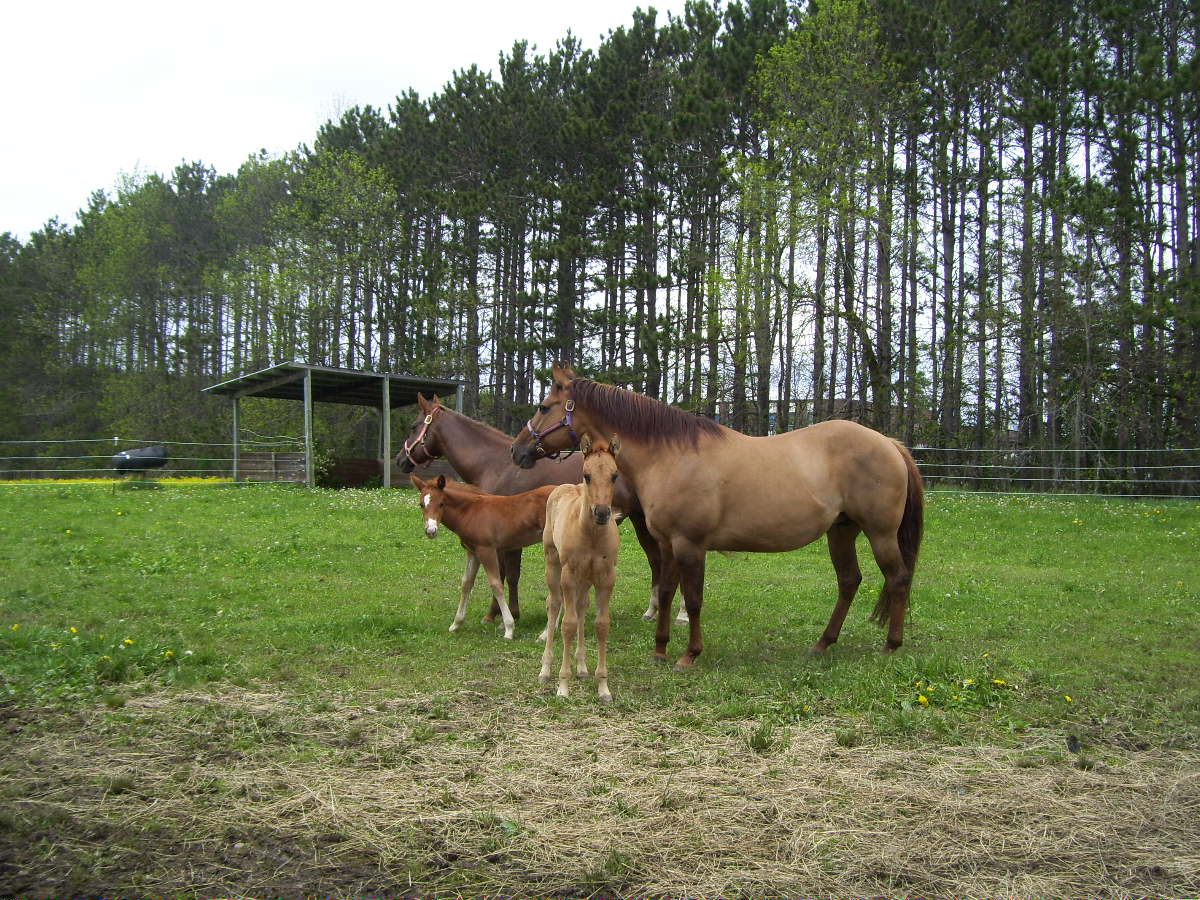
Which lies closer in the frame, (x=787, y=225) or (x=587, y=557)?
(x=587, y=557)

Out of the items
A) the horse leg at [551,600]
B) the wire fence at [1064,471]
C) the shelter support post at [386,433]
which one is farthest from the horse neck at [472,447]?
the wire fence at [1064,471]

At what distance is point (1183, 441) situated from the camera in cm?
2064

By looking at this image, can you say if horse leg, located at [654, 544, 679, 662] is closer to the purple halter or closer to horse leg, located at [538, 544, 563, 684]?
horse leg, located at [538, 544, 563, 684]

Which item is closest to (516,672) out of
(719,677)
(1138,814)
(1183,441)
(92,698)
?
(719,677)

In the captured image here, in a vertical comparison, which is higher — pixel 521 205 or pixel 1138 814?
pixel 521 205

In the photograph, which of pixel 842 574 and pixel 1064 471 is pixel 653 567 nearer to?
pixel 842 574

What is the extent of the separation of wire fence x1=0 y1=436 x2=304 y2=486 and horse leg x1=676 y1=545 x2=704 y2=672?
20.7 meters

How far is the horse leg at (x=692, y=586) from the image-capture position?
6.31 m

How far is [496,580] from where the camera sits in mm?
7531

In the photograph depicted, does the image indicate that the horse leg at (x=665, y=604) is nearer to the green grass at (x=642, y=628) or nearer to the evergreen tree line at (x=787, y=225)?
the green grass at (x=642, y=628)

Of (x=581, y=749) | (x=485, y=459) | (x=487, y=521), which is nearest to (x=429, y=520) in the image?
(x=487, y=521)

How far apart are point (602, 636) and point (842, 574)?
8.73 feet

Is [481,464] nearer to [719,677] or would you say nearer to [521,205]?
[719,677]

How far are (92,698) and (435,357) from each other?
28.5 meters
